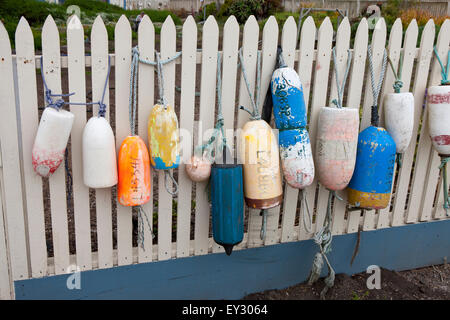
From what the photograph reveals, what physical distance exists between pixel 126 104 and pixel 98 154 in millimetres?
334

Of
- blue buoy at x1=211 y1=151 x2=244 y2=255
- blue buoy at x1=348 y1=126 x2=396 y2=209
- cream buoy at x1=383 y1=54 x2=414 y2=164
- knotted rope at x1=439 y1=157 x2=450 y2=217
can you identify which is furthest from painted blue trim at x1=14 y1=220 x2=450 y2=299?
cream buoy at x1=383 y1=54 x2=414 y2=164

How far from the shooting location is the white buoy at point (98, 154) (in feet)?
6.92

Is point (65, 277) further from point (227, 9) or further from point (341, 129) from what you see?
point (227, 9)

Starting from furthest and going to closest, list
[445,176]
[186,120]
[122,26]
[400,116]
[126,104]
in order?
[445,176] < [400,116] < [186,120] < [126,104] < [122,26]

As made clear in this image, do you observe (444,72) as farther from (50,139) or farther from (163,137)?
(50,139)

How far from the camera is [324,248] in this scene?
2.77 meters

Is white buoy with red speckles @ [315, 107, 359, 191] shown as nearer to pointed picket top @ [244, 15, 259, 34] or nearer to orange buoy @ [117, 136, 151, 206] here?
pointed picket top @ [244, 15, 259, 34]

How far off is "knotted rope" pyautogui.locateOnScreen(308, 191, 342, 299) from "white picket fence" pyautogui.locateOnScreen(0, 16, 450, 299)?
70mm

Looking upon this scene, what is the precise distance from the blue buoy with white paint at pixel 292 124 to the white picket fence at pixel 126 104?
0.58 ft

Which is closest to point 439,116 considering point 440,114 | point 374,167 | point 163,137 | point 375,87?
point 440,114

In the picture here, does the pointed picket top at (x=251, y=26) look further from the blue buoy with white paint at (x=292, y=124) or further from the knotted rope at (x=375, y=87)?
the knotted rope at (x=375, y=87)

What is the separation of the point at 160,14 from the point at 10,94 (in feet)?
48.4

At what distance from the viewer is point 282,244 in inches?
112

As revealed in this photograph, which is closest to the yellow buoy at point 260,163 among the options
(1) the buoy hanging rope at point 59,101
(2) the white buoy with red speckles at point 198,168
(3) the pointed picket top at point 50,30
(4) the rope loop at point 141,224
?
(2) the white buoy with red speckles at point 198,168
